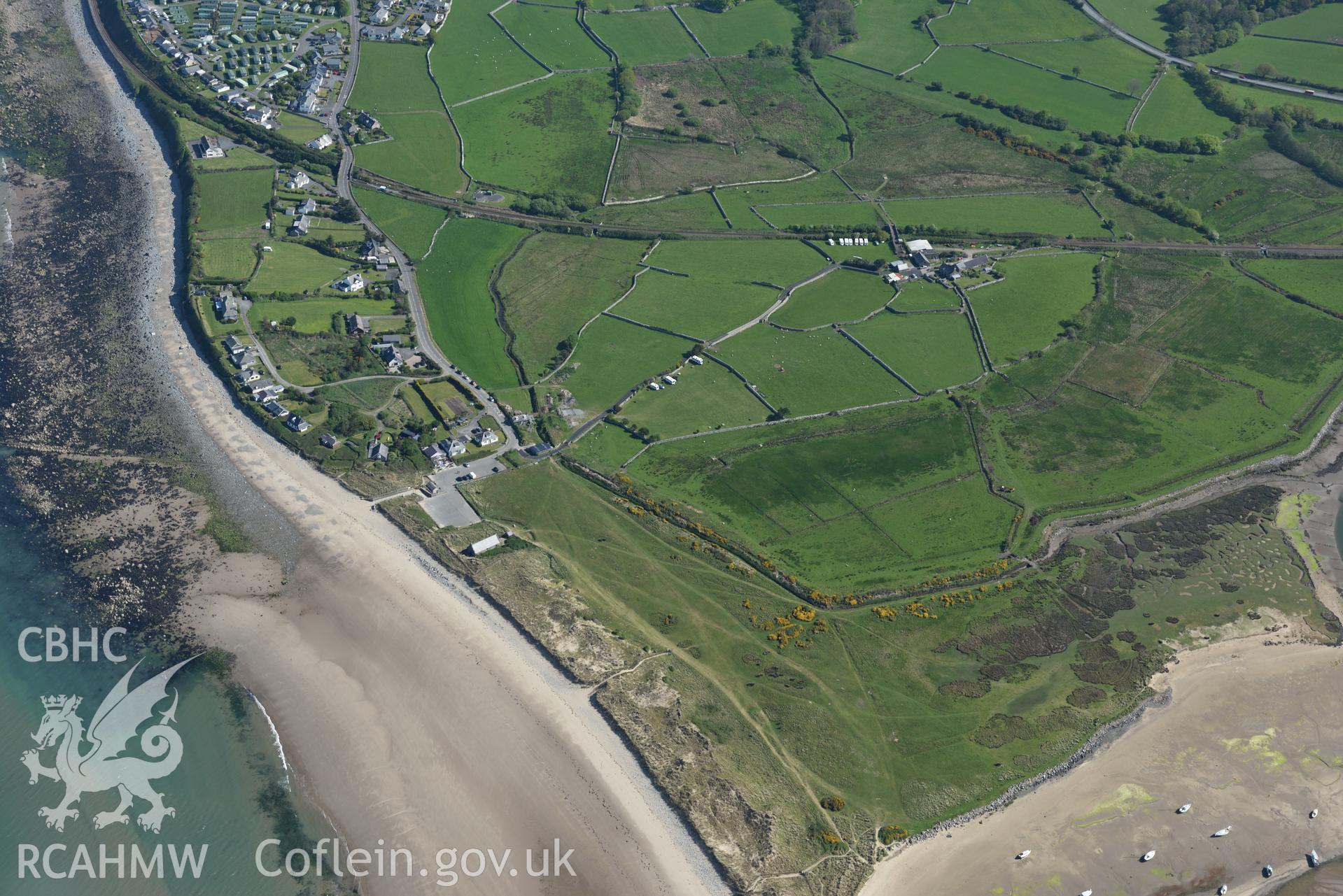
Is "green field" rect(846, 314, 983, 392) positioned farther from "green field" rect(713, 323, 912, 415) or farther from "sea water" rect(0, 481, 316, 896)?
"sea water" rect(0, 481, 316, 896)

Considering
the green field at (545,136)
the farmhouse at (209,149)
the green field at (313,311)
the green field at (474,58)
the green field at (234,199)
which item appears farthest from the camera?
the green field at (474,58)

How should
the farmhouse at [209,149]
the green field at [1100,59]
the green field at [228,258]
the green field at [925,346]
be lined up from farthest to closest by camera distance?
the green field at [1100,59], the farmhouse at [209,149], the green field at [228,258], the green field at [925,346]

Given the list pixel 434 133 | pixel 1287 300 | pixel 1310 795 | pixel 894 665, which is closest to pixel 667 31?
A: pixel 434 133

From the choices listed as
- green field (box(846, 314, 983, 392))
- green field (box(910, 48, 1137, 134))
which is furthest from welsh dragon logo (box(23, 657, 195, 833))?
green field (box(910, 48, 1137, 134))

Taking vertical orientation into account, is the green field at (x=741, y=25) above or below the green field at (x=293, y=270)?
above

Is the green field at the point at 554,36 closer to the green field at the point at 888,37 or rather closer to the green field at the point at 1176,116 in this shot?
the green field at the point at 888,37

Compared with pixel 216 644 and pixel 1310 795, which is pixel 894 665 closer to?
pixel 1310 795

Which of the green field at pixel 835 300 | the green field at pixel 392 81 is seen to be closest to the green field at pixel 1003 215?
the green field at pixel 835 300
